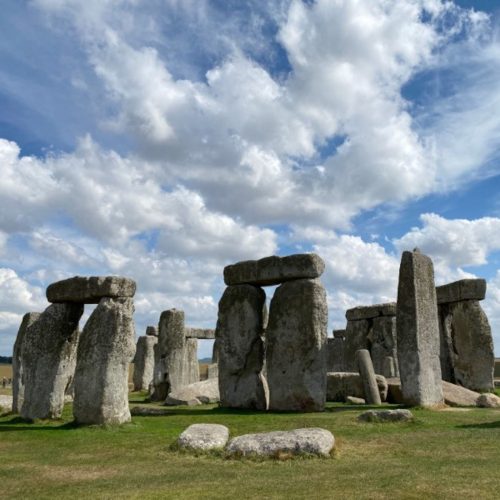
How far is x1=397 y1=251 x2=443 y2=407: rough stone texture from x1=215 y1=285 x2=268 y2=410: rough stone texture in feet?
12.5

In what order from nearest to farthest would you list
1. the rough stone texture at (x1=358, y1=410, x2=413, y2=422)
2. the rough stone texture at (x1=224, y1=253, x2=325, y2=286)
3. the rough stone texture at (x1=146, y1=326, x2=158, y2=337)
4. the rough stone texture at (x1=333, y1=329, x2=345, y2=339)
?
the rough stone texture at (x1=358, y1=410, x2=413, y2=422) < the rough stone texture at (x1=224, y1=253, x2=325, y2=286) < the rough stone texture at (x1=146, y1=326, x2=158, y2=337) < the rough stone texture at (x1=333, y1=329, x2=345, y2=339)

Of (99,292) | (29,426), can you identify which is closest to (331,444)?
(99,292)

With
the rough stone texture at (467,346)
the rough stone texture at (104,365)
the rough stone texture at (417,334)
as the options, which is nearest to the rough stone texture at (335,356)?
the rough stone texture at (467,346)

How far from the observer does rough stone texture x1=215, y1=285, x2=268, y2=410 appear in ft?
54.2

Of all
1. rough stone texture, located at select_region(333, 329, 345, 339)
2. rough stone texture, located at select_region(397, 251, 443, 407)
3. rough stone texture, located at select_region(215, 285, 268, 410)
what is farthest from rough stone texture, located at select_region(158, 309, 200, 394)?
rough stone texture, located at select_region(333, 329, 345, 339)

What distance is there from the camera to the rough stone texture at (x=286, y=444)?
8484 mm

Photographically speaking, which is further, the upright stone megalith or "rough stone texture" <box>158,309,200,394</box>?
the upright stone megalith

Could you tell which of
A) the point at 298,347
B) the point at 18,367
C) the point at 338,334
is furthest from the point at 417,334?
the point at 338,334

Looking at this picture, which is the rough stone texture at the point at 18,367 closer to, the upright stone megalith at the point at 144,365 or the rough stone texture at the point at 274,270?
the rough stone texture at the point at 274,270

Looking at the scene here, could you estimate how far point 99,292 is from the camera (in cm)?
1262

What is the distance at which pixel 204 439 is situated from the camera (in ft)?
30.3

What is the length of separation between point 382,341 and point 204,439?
1767 centimetres

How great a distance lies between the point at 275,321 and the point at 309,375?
1706 mm

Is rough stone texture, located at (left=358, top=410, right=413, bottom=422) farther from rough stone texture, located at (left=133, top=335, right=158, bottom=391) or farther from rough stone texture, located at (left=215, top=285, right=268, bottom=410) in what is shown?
rough stone texture, located at (left=133, top=335, right=158, bottom=391)
